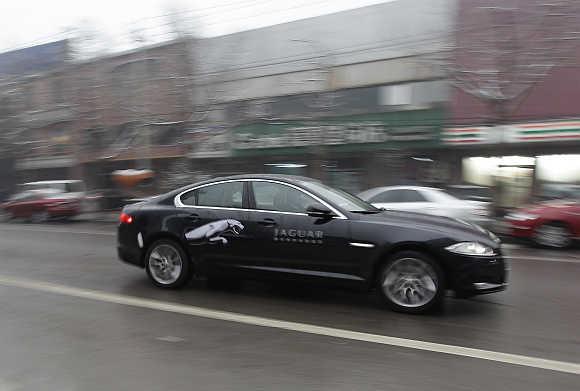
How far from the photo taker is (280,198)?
6012mm

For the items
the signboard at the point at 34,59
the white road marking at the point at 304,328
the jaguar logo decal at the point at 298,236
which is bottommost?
the white road marking at the point at 304,328

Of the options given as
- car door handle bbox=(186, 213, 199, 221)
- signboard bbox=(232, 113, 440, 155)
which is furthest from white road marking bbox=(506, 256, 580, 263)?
signboard bbox=(232, 113, 440, 155)

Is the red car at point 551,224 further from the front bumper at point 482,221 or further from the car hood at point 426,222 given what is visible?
the car hood at point 426,222

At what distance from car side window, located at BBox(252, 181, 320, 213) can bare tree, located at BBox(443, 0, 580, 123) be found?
948 centimetres

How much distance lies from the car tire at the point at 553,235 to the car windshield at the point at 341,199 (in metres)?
6.02

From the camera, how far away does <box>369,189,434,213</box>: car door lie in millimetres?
10930

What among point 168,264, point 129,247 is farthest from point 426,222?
point 129,247

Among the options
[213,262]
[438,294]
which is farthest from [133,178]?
[438,294]

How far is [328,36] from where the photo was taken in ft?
70.9

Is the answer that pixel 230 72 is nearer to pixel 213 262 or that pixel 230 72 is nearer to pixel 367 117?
pixel 367 117

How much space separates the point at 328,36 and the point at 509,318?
18.3 m

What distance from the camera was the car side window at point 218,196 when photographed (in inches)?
246

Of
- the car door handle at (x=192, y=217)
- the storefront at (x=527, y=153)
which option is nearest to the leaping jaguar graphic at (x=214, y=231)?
the car door handle at (x=192, y=217)

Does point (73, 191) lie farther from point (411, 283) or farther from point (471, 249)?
point (471, 249)
